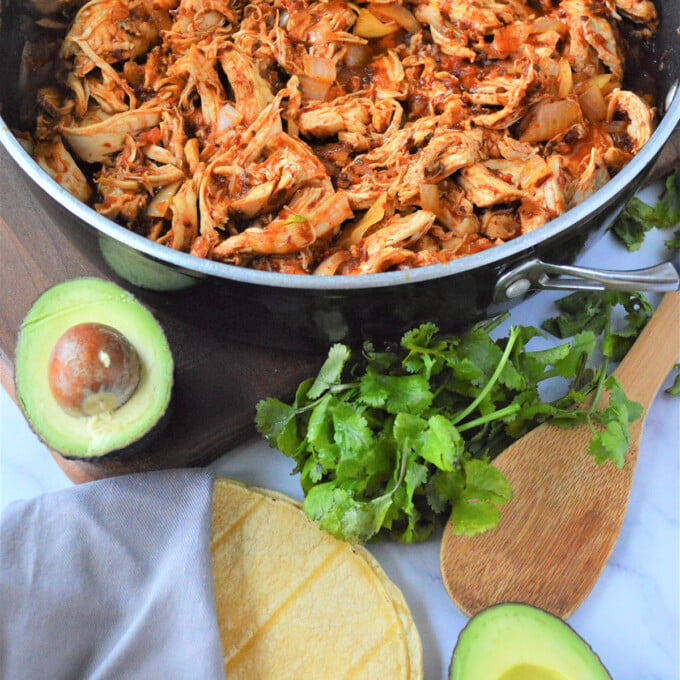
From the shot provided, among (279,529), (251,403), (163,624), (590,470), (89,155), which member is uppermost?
(89,155)

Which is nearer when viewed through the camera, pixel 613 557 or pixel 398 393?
pixel 398 393

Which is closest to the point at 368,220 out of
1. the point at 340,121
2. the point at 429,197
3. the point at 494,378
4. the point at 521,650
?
the point at 429,197

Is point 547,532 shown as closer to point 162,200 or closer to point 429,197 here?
→ point 429,197

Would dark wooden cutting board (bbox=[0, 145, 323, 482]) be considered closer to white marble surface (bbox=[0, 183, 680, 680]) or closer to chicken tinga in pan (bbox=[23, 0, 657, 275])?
white marble surface (bbox=[0, 183, 680, 680])

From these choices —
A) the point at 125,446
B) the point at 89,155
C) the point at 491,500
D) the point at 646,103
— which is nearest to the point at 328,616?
the point at 491,500

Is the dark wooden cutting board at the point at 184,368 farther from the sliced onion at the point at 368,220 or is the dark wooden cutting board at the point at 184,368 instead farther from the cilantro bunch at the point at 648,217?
the cilantro bunch at the point at 648,217

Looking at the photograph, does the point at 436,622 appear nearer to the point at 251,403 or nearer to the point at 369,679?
the point at 369,679


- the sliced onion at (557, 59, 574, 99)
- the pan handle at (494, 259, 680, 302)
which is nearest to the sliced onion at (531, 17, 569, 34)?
the sliced onion at (557, 59, 574, 99)
